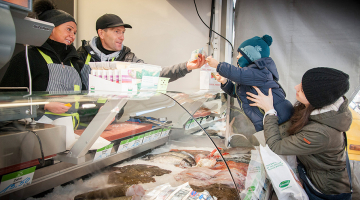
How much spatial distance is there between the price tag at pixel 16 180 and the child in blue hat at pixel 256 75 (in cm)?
147

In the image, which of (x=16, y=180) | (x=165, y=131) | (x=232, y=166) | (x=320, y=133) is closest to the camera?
(x=16, y=180)

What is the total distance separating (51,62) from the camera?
1818mm

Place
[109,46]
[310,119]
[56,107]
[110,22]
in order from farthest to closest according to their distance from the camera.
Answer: [109,46], [110,22], [310,119], [56,107]

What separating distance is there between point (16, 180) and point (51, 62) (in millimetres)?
1258

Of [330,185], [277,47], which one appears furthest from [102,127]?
[277,47]

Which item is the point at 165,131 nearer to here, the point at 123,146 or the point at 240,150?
the point at 123,146

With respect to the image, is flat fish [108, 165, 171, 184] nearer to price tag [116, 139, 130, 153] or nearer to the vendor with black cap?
price tag [116, 139, 130, 153]

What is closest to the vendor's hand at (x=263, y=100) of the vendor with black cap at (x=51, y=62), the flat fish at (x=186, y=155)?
the flat fish at (x=186, y=155)

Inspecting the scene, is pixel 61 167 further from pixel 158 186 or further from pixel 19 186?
pixel 158 186

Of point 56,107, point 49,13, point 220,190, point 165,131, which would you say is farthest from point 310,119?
point 49,13

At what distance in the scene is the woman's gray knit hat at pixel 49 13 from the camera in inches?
71.9

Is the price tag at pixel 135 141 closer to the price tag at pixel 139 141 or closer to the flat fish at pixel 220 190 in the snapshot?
the price tag at pixel 139 141

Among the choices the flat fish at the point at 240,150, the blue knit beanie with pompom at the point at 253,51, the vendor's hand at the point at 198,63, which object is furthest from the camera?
the vendor's hand at the point at 198,63

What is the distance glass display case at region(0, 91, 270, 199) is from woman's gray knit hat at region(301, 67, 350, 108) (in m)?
0.61
